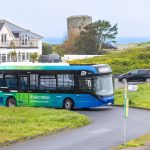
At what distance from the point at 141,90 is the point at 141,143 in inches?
998

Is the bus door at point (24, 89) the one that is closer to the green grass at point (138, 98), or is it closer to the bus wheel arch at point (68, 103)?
the bus wheel arch at point (68, 103)

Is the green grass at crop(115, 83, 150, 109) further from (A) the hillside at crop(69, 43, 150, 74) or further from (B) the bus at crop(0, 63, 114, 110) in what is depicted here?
(A) the hillside at crop(69, 43, 150, 74)

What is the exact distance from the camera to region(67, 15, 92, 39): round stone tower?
400 ft

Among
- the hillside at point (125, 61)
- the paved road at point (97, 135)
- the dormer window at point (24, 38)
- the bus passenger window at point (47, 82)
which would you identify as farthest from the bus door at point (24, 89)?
the dormer window at point (24, 38)

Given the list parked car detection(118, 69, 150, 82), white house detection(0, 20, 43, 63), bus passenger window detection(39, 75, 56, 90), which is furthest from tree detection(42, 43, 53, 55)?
bus passenger window detection(39, 75, 56, 90)

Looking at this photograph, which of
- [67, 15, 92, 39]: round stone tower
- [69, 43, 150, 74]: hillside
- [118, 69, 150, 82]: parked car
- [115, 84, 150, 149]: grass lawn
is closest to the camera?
[115, 84, 150, 149]: grass lawn

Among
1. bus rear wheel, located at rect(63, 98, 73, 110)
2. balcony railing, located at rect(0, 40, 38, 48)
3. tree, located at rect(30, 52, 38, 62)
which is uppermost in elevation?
balcony railing, located at rect(0, 40, 38, 48)

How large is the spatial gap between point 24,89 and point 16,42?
49606 millimetres

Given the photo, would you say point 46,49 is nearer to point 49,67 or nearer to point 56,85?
point 49,67

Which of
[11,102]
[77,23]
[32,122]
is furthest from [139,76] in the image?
[77,23]

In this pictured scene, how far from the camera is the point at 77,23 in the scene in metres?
124

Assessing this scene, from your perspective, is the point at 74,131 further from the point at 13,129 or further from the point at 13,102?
the point at 13,102

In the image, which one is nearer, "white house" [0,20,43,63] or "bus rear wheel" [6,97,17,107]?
"bus rear wheel" [6,97,17,107]

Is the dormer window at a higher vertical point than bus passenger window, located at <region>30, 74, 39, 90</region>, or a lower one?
higher
